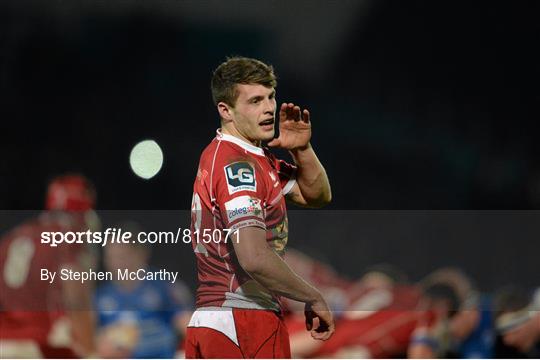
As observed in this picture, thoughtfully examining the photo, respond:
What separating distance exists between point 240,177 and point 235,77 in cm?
61

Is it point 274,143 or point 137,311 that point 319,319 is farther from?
point 137,311

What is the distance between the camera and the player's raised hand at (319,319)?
15.2 ft

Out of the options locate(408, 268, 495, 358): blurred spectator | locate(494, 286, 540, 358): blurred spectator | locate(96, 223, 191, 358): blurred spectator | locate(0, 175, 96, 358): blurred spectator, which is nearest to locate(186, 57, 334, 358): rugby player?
locate(96, 223, 191, 358): blurred spectator

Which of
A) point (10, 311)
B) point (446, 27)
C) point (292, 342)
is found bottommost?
point (292, 342)

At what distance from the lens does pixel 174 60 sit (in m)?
5.62

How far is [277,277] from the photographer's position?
457 centimetres

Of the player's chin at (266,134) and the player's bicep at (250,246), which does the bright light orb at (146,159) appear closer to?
the player's chin at (266,134)

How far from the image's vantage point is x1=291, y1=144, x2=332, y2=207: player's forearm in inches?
201

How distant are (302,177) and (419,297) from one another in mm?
1190

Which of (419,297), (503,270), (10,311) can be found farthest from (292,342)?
(10,311)

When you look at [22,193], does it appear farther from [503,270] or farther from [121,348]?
[503,270]

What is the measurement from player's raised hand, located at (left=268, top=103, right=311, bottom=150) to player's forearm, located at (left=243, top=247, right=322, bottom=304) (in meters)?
0.71

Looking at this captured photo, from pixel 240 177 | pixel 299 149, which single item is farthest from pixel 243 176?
pixel 299 149

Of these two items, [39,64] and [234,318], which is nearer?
[234,318]
